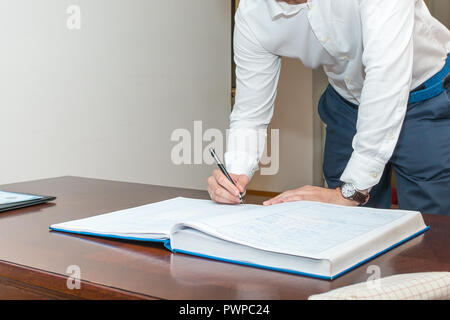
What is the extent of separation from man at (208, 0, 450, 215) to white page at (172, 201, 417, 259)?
20 cm

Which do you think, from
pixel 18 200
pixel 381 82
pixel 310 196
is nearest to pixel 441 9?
pixel 381 82

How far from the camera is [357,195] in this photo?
43.4 inches

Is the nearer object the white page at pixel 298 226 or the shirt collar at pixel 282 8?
the white page at pixel 298 226

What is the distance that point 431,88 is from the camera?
130cm

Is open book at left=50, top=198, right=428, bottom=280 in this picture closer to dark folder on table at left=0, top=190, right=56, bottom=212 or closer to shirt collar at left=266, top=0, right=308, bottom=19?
dark folder on table at left=0, top=190, right=56, bottom=212

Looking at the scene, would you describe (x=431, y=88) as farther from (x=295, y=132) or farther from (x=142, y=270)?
(x=295, y=132)

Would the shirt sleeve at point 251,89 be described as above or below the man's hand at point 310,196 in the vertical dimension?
above

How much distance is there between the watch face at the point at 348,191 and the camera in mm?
1097

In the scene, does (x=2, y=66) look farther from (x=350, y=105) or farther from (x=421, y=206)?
(x=421, y=206)

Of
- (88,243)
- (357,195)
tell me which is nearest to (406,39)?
(357,195)

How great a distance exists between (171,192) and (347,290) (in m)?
0.83

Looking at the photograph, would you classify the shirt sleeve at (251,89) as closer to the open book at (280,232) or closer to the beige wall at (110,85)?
the open book at (280,232)

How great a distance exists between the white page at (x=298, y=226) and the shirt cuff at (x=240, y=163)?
1.47 feet

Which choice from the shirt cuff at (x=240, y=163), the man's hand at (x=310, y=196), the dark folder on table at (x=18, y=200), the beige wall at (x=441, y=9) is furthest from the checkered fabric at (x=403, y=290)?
the beige wall at (x=441, y=9)
